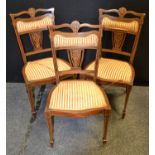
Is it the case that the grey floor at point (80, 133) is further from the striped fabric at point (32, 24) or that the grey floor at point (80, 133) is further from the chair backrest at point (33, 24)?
the striped fabric at point (32, 24)

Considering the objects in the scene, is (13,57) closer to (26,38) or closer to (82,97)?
(26,38)

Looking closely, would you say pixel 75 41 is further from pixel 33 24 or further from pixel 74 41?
pixel 33 24

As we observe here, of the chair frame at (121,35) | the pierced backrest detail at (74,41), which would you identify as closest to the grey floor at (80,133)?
the chair frame at (121,35)

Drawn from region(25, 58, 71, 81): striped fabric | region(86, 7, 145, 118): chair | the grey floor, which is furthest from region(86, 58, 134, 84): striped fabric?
the grey floor

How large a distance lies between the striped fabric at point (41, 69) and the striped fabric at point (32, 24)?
1.12 ft

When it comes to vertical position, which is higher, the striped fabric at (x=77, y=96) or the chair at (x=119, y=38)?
the chair at (x=119, y=38)

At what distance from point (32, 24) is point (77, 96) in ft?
2.80

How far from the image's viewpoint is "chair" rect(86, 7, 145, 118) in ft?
6.27

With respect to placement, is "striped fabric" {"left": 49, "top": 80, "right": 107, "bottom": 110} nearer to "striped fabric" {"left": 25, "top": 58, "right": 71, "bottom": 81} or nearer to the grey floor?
"striped fabric" {"left": 25, "top": 58, "right": 71, "bottom": 81}

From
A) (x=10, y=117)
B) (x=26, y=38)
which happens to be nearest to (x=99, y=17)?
(x=26, y=38)

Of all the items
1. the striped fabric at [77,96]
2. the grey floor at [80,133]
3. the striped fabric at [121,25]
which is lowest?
the grey floor at [80,133]

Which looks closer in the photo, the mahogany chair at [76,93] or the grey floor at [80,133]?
the mahogany chair at [76,93]

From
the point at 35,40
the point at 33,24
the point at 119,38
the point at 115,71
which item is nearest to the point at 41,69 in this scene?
the point at 35,40

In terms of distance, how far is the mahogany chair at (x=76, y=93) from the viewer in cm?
162
